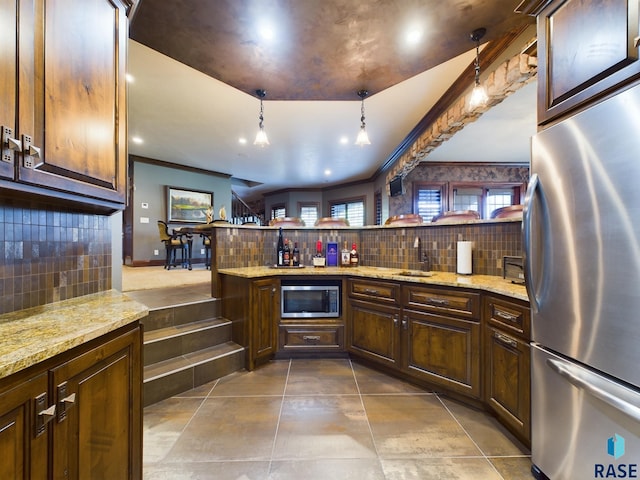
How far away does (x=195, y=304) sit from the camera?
2.65 meters

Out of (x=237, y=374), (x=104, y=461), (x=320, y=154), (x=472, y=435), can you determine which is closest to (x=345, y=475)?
(x=472, y=435)

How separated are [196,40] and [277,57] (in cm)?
65

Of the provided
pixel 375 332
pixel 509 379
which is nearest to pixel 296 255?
pixel 375 332

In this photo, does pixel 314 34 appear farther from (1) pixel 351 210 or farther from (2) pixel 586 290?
(1) pixel 351 210

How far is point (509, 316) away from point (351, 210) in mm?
8158

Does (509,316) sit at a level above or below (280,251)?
below

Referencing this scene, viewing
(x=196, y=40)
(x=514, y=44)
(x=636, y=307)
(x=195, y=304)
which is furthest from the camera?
(x=195, y=304)

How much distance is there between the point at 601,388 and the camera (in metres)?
1.00

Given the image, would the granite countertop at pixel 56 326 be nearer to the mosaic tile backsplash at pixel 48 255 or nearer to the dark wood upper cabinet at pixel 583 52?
the mosaic tile backsplash at pixel 48 255

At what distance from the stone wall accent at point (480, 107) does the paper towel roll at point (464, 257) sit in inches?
64.0

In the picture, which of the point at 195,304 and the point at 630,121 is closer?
the point at 630,121

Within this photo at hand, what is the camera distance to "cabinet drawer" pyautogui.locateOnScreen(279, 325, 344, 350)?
8.47ft

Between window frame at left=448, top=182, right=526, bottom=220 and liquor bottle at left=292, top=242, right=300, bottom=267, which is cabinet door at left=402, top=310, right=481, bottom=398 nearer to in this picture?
liquor bottle at left=292, top=242, right=300, bottom=267

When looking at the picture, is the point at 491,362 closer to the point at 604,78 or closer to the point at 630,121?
the point at 630,121
